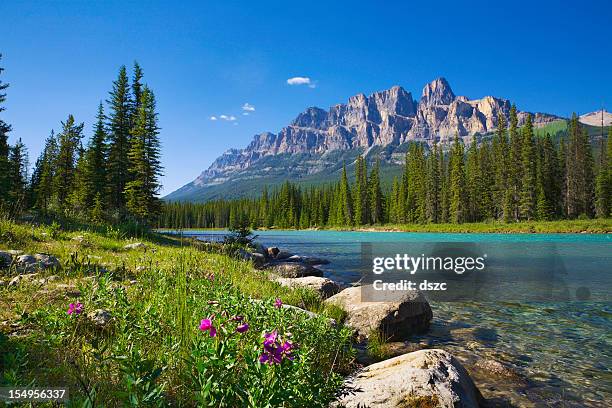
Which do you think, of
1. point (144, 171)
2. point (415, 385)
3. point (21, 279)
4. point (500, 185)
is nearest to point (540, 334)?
point (415, 385)

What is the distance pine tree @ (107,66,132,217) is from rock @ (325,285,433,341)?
28.7 meters

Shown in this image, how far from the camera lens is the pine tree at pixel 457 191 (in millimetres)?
66938

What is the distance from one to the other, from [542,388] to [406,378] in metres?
2.96

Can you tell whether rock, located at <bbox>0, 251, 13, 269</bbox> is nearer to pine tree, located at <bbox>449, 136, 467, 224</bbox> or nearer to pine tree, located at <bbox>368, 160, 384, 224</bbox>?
pine tree, located at <bbox>449, 136, 467, 224</bbox>

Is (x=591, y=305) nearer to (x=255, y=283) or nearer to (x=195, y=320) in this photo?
(x=255, y=283)

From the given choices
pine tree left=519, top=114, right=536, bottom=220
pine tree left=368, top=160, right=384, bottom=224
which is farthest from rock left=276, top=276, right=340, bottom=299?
pine tree left=368, top=160, right=384, bottom=224

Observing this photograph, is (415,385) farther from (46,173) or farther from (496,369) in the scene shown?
(46,173)

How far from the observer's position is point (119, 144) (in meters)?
32.5

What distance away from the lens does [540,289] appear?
1265 cm

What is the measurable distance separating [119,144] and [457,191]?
60.7 m

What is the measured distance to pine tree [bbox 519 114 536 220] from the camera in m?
57.8

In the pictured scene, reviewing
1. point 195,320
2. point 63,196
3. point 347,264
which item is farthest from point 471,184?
point 195,320

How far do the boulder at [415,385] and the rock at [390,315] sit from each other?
304 centimetres

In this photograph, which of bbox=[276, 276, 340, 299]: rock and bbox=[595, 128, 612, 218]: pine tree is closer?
bbox=[276, 276, 340, 299]: rock
